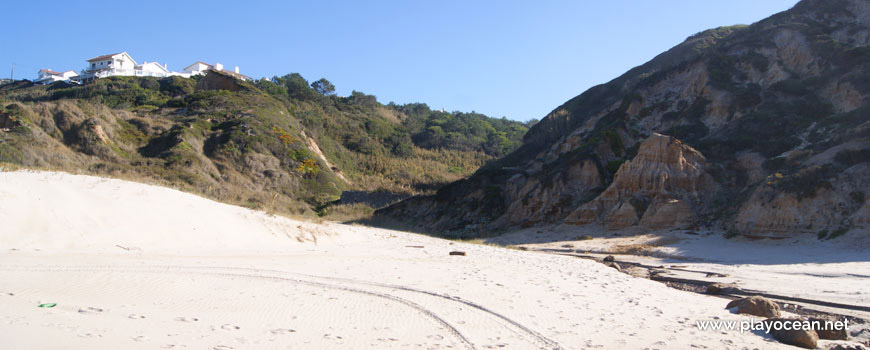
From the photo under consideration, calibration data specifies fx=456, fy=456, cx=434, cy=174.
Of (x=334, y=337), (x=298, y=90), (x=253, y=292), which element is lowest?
(x=334, y=337)

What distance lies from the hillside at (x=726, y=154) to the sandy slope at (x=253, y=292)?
8109 mm

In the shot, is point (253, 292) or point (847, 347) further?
point (253, 292)

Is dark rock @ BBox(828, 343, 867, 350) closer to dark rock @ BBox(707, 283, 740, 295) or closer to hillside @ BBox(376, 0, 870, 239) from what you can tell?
dark rock @ BBox(707, 283, 740, 295)

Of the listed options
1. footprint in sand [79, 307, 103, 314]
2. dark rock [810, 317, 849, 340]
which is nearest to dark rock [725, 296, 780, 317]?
dark rock [810, 317, 849, 340]

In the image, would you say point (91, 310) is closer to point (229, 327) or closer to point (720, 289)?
point (229, 327)

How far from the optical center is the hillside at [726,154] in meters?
14.8

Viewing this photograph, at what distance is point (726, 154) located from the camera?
20.4 m

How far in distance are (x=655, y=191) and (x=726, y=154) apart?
410cm

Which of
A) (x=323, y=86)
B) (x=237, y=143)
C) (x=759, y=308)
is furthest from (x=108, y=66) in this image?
(x=759, y=308)

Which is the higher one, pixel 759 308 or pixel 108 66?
pixel 108 66

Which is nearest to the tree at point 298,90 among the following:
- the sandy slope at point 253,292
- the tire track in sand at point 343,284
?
the sandy slope at point 253,292

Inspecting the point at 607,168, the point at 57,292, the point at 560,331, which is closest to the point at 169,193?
the point at 57,292

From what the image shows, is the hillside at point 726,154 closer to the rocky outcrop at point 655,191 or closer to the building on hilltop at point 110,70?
the rocky outcrop at point 655,191

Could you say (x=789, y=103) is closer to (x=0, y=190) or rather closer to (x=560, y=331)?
(x=560, y=331)
